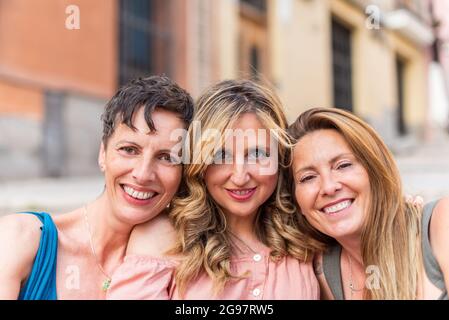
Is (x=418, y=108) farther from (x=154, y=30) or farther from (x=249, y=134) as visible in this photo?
(x=154, y=30)

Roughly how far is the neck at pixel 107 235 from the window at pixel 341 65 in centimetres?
134

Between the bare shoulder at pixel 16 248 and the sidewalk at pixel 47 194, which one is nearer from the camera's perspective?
the bare shoulder at pixel 16 248

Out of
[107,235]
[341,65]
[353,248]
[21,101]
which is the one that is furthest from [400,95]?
[21,101]

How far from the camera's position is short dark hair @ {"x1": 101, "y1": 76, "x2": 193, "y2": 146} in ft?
2.75

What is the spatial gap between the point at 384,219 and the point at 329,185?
0.11 metres

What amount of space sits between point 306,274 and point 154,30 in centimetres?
299

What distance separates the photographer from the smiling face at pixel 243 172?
0.83m

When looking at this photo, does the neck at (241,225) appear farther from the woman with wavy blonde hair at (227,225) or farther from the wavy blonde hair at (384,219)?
the wavy blonde hair at (384,219)

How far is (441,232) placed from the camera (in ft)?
2.63

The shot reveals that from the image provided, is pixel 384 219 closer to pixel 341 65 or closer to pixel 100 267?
pixel 100 267

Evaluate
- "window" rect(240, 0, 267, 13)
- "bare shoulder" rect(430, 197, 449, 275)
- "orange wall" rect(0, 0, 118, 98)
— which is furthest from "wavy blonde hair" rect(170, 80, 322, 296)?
"window" rect(240, 0, 267, 13)

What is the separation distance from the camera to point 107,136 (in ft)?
2.89

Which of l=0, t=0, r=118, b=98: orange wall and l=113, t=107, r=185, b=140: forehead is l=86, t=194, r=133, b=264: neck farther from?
l=0, t=0, r=118, b=98: orange wall

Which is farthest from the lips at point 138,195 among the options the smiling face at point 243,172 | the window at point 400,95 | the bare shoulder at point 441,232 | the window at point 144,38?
the window at point 144,38
